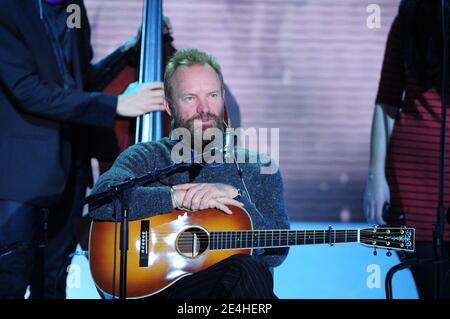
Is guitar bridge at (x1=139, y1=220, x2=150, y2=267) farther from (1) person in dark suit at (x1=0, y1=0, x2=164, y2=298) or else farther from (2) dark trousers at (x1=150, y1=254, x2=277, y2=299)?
(1) person in dark suit at (x1=0, y1=0, x2=164, y2=298)

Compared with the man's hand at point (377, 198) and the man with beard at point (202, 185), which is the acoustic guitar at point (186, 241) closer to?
the man with beard at point (202, 185)

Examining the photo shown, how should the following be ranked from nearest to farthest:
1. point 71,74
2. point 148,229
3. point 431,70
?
point 148,229 → point 431,70 → point 71,74

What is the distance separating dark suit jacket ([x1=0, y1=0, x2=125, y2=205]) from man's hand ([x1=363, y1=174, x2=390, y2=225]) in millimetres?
1273

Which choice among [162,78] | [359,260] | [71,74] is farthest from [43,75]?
[359,260]

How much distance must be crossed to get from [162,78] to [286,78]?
965 millimetres

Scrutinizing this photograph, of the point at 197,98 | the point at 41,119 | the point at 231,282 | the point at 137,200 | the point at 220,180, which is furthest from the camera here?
the point at 41,119

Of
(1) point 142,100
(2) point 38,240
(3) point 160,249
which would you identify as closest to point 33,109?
(1) point 142,100

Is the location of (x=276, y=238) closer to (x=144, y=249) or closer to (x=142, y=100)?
(x=144, y=249)

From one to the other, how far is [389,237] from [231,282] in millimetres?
705

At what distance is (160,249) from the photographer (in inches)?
114

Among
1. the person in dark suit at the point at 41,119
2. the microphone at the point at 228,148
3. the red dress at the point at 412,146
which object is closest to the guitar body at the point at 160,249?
the microphone at the point at 228,148

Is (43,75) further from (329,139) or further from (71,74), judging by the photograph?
(329,139)

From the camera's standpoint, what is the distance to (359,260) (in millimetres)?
4133
